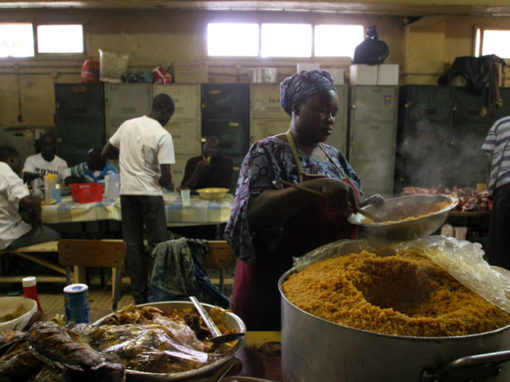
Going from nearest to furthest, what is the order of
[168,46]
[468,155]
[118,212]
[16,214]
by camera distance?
[16,214]
[118,212]
[468,155]
[168,46]

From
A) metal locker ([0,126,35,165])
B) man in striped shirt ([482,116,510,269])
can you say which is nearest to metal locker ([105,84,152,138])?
metal locker ([0,126,35,165])

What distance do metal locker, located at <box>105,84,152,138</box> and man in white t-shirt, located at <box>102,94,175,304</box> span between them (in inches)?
114

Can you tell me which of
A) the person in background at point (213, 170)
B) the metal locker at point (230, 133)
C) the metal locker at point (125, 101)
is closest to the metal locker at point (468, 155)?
the metal locker at point (230, 133)

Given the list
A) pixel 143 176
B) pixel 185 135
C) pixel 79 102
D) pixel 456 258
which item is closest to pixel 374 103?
pixel 185 135

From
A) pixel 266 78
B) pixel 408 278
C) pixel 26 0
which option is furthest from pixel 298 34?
pixel 408 278

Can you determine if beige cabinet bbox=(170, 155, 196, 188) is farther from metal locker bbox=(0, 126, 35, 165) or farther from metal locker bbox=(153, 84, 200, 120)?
metal locker bbox=(0, 126, 35, 165)

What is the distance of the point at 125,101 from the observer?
6598mm

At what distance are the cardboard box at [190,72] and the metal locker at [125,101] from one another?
1.84 ft

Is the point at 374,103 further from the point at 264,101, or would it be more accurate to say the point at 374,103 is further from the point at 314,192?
the point at 314,192

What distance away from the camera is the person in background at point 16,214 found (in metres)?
3.60

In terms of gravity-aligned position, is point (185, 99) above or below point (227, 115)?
above

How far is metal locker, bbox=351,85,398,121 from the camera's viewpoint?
6727 millimetres

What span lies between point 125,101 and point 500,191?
5.84 m

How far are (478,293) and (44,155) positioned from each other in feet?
20.2
